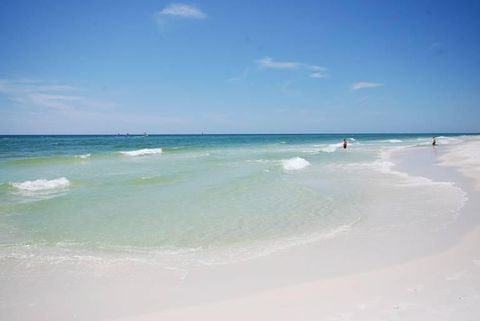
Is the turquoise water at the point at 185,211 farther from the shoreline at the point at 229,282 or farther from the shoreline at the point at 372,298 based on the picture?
the shoreline at the point at 372,298

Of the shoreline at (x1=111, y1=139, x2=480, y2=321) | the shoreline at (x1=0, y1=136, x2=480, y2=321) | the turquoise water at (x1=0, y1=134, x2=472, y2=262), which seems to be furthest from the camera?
the turquoise water at (x1=0, y1=134, x2=472, y2=262)

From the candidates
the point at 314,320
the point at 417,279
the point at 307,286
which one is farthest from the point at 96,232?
the point at 417,279

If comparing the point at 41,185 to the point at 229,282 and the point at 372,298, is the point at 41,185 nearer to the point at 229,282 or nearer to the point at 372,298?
the point at 229,282

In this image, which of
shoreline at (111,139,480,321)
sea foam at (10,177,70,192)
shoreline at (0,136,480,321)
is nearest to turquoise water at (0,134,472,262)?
sea foam at (10,177,70,192)

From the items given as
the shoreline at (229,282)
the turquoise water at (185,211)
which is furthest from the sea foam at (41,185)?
the shoreline at (229,282)

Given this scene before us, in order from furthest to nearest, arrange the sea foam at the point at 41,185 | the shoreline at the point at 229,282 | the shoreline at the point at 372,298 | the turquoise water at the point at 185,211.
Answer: the sea foam at the point at 41,185 < the turquoise water at the point at 185,211 < the shoreline at the point at 229,282 < the shoreline at the point at 372,298

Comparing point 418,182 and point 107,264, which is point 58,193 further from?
point 418,182

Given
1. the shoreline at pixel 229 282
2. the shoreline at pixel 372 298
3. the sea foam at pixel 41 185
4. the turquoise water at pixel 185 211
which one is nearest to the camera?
the shoreline at pixel 372 298

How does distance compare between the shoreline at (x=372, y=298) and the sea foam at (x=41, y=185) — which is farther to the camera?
the sea foam at (x=41, y=185)

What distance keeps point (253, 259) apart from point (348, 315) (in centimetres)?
247

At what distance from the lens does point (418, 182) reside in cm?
1512

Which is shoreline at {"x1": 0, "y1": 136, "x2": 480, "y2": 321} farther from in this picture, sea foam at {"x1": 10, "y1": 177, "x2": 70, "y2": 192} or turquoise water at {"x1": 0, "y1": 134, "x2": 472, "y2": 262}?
sea foam at {"x1": 10, "y1": 177, "x2": 70, "y2": 192}

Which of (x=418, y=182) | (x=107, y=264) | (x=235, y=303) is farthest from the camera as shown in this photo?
(x=418, y=182)

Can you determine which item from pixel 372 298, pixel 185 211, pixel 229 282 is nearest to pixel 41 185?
pixel 185 211
